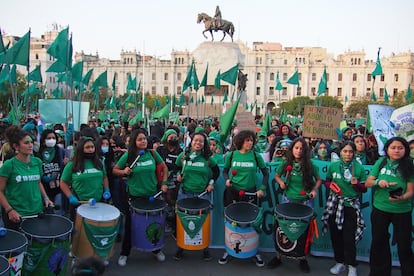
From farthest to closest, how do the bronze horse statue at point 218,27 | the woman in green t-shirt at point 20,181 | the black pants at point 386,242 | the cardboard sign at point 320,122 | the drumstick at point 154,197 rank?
the bronze horse statue at point 218,27
the cardboard sign at point 320,122
the drumstick at point 154,197
the black pants at point 386,242
the woman in green t-shirt at point 20,181

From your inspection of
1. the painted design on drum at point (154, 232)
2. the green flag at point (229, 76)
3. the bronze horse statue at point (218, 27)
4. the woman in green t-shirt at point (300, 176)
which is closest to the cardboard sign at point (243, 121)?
the woman in green t-shirt at point (300, 176)

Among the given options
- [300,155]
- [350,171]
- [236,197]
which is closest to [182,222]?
[236,197]

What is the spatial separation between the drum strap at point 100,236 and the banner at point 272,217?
176 centimetres

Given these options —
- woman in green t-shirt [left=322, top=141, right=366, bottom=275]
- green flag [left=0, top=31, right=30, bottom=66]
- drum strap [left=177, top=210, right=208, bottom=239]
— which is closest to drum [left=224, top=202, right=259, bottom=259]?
drum strap [left=177, top=210, right=208, bottom=239]

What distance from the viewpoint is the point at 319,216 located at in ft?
16.8

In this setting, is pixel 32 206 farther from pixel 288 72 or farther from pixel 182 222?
pixel 288 72

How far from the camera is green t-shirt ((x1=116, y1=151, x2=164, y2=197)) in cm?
467

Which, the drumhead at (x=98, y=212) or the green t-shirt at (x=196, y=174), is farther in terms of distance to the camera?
the green t-shirt at (x=196, y=174)

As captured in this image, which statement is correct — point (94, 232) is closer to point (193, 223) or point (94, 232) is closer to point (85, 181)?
point (85, 181)

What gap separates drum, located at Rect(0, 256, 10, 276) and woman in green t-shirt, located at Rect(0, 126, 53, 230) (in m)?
0.78

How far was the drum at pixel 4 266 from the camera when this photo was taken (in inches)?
108

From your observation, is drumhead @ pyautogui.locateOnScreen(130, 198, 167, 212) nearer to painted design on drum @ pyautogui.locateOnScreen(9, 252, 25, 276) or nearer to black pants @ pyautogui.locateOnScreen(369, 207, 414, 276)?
painted design on drum @ pyautogui.locateOnScreen(9, 252, 25, 276)

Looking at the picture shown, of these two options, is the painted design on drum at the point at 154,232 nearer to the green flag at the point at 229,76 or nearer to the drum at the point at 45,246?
the drum at the point at 45,246

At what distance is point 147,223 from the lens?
4.52 m
